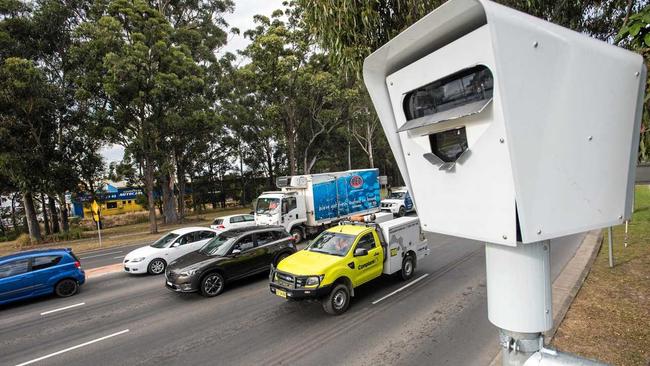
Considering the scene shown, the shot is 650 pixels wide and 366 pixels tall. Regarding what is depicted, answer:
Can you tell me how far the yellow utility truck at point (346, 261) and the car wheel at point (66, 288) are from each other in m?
7.17

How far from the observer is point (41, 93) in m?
22.9

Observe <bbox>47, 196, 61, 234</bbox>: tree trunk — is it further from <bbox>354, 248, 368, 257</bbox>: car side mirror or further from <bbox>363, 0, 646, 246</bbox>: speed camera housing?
<bbox>363, 0, 646, 246</bbox>: speed camera housing

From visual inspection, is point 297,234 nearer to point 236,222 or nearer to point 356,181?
point 356,181

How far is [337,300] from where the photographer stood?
8227 millimetres

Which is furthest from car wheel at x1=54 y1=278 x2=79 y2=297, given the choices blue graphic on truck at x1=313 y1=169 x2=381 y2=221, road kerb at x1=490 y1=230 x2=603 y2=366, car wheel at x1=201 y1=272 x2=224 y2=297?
road kerb at x1=490 y1=230 x2=603 y2=366

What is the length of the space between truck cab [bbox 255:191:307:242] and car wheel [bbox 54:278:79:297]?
25.7 feet

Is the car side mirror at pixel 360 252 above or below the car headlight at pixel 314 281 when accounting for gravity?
above

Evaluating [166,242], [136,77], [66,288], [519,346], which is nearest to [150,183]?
[136,77]

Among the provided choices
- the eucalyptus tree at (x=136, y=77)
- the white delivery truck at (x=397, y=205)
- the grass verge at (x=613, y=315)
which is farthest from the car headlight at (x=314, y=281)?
the eucalyptus tree at (x=136, y=77)

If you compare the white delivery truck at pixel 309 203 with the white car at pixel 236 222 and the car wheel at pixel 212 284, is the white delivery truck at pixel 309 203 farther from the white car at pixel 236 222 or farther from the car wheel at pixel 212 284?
the car wheel at pixel 212 284

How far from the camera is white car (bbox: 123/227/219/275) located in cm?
1309

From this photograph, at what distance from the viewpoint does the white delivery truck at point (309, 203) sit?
672 inches

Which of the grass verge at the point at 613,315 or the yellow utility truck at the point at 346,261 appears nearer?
the grass verge at the point at 613,315

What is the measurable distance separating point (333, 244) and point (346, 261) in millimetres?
901
